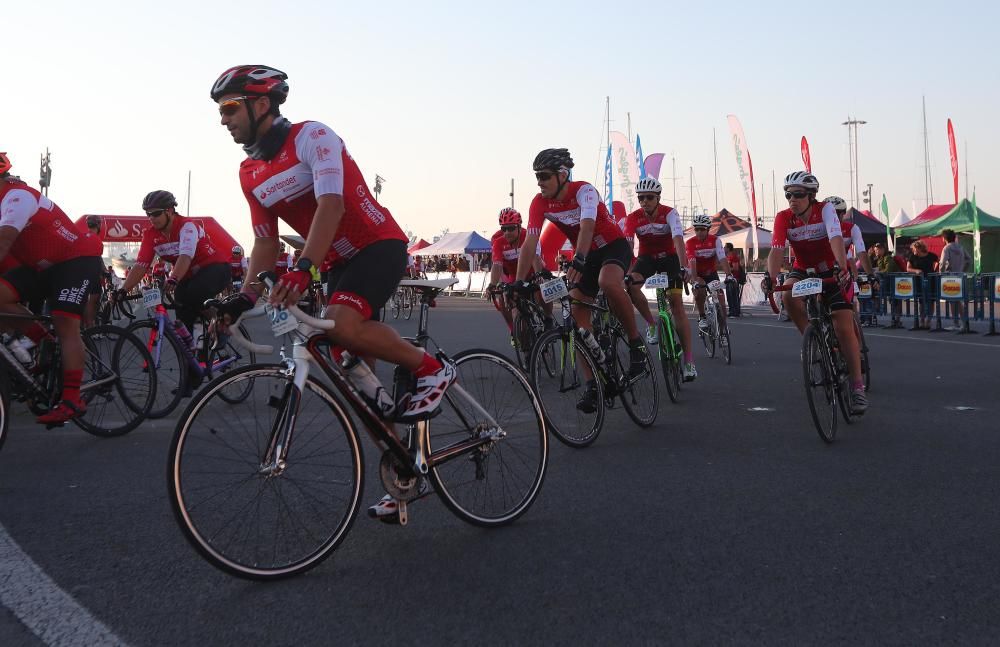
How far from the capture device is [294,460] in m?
3.73

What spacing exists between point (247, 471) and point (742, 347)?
11.9 m

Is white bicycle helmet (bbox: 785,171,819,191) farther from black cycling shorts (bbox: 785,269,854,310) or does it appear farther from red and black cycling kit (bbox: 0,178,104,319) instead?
red and black cycling kit (bbox: 0,178,104,319)

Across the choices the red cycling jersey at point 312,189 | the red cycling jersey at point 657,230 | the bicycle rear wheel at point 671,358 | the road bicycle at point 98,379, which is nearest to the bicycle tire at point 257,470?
the red cycling jersey at point 312,189

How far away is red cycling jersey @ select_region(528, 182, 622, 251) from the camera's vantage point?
7.20m

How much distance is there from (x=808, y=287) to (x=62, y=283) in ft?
16.1

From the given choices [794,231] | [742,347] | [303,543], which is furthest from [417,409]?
[742,347]

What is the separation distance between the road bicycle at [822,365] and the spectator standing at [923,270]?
12.1 metres

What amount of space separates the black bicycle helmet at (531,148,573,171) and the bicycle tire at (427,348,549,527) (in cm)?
282

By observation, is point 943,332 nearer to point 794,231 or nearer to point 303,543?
point 794,231

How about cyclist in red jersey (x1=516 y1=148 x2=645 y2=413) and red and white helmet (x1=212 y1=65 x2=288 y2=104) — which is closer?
red and white helmet (x1=212 y1=65 x2=288 y2=104)

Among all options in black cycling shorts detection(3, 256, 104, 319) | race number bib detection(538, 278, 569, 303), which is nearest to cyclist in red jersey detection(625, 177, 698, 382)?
race number bib detection(538, 278, 569, 303)

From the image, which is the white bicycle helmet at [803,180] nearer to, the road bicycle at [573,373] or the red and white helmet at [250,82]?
the road bicycle at [573,373]

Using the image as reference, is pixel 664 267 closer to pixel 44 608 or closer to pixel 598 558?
pixel 598 558

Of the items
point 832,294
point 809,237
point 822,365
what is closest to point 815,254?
point 809,237
